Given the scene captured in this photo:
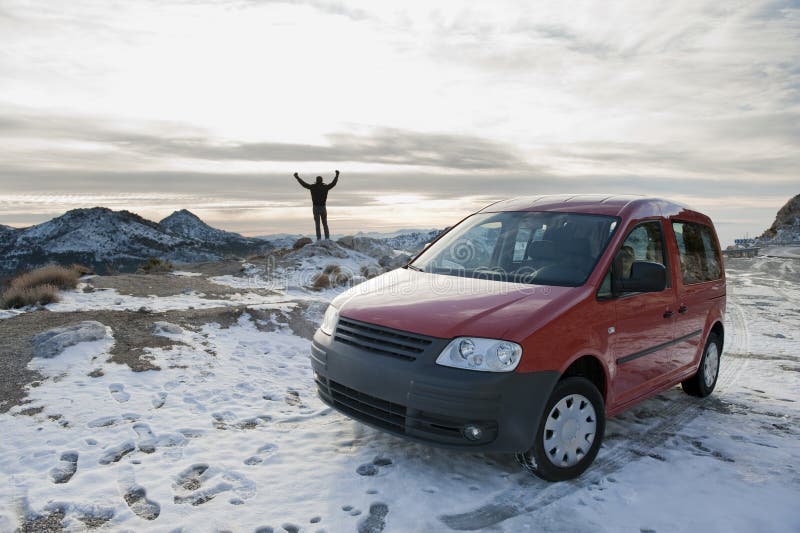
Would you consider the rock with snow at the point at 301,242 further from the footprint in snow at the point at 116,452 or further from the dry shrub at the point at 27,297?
the footprint in snow at the point at 116,452

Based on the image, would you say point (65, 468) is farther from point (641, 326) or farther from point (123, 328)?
point (641, 326)

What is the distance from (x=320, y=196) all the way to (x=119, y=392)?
1685 cm

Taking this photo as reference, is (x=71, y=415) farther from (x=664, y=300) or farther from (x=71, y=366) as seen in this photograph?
(x=664, y=300)

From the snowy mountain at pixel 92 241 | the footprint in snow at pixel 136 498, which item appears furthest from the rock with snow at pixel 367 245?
the snowy mountain at pixel 92 241

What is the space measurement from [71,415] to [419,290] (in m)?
3.24

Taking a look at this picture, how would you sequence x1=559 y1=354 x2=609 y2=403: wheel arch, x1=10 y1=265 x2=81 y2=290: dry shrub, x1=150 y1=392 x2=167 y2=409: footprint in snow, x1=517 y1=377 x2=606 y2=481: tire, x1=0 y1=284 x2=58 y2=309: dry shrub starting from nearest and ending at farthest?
x1=517 y1=377 x2=606 y2=481: tire → x1=559 y1=354 x2=609 y2=403: wheel arch → x1=150 y1=392 x2=167 y2=409: footprint in snow → x1=0 y1=284 x2=58 y2=309: dry shrub → x1=10 y1=265 x2=81 y2=290: dry shrub

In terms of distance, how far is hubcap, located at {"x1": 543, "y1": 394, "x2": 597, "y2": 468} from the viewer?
3783 millimetres

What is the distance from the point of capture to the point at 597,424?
4055 mm

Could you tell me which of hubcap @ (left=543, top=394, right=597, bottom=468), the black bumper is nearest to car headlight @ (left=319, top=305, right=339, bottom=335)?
the black bumper

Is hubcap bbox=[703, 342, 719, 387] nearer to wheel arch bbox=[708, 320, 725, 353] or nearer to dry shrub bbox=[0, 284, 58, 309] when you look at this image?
wheel arch bbox=[708, 320, 725, 353]

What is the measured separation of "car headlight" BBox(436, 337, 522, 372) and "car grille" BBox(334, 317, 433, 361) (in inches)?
6.3

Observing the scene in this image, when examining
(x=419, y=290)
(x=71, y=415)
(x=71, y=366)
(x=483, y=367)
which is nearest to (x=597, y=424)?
(x=483, y=367)

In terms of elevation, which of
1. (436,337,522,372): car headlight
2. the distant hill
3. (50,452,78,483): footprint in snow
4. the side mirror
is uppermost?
the distant hill

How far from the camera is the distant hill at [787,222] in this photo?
7496 centimetres
